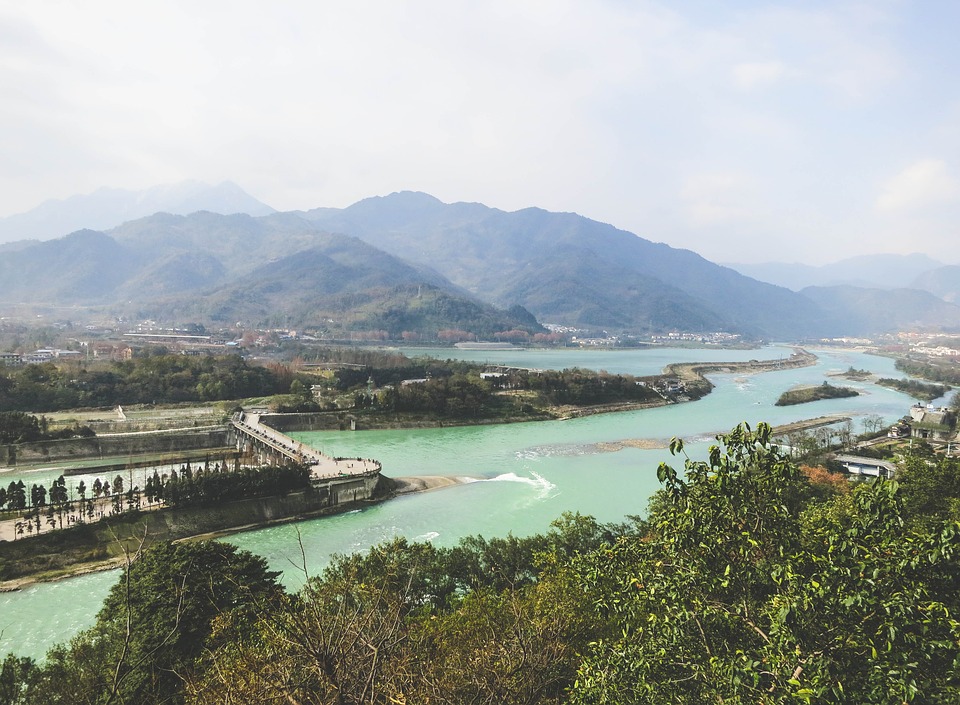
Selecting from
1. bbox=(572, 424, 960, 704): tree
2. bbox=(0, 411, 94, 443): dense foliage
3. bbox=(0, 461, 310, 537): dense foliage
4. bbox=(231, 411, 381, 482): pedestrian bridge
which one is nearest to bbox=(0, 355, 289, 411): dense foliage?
bbox=(231, 411, 381, 482): pedestrian bridge

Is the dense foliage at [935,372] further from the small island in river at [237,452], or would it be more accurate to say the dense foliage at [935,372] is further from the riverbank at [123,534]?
the riverbank at [123,534]

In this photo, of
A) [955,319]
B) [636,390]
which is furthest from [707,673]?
[955,319]

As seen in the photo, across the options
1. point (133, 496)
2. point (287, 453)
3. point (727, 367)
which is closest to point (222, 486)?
point (133, 496)

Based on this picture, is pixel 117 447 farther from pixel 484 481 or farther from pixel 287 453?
pixel 484 481

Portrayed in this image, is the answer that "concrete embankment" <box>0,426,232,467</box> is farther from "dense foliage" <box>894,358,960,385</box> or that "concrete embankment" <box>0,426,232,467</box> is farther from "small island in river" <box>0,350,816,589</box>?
"dense foliage" <box>894,358,960,385</box>

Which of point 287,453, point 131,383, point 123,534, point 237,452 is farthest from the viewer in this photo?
point 131,383

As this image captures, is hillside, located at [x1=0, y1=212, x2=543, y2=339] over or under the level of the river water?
over

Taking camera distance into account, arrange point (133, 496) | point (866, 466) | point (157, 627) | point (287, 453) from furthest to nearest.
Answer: point (287, 453), point (866, 466), point (133, 496), point (157, 627)
